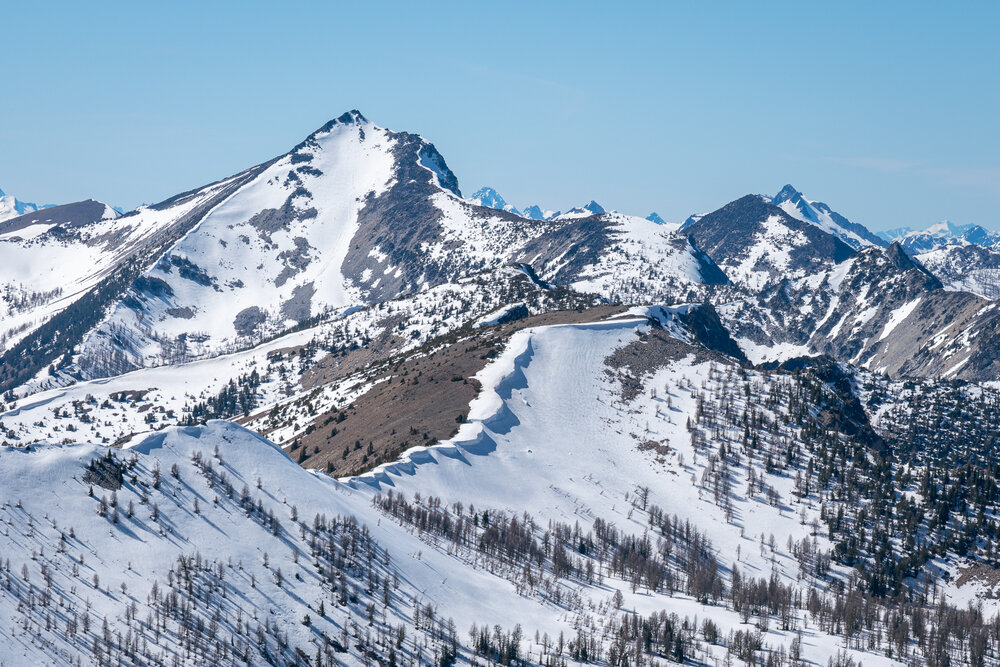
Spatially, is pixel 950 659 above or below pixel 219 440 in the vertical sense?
below

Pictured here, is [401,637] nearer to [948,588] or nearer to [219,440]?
[219,440]

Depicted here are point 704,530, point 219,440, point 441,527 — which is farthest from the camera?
point 704,530

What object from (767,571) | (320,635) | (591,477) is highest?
(591,477)

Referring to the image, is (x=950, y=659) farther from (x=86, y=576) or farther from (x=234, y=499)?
(x=86, y=576)

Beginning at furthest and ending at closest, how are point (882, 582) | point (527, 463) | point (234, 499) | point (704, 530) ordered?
point (527, 463), point (704, 530), point (882, 582), point (234, 499)

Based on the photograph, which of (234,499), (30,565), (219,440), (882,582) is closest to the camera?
(30,565)

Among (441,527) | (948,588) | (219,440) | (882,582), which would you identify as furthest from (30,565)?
(948,588)

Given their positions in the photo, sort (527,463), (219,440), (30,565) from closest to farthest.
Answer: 1. (30,565)
2. (219,440)
3. (527,463)

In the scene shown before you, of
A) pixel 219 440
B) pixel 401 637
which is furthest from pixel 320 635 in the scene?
pixel 219 440

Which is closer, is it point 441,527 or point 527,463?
point 441,527
